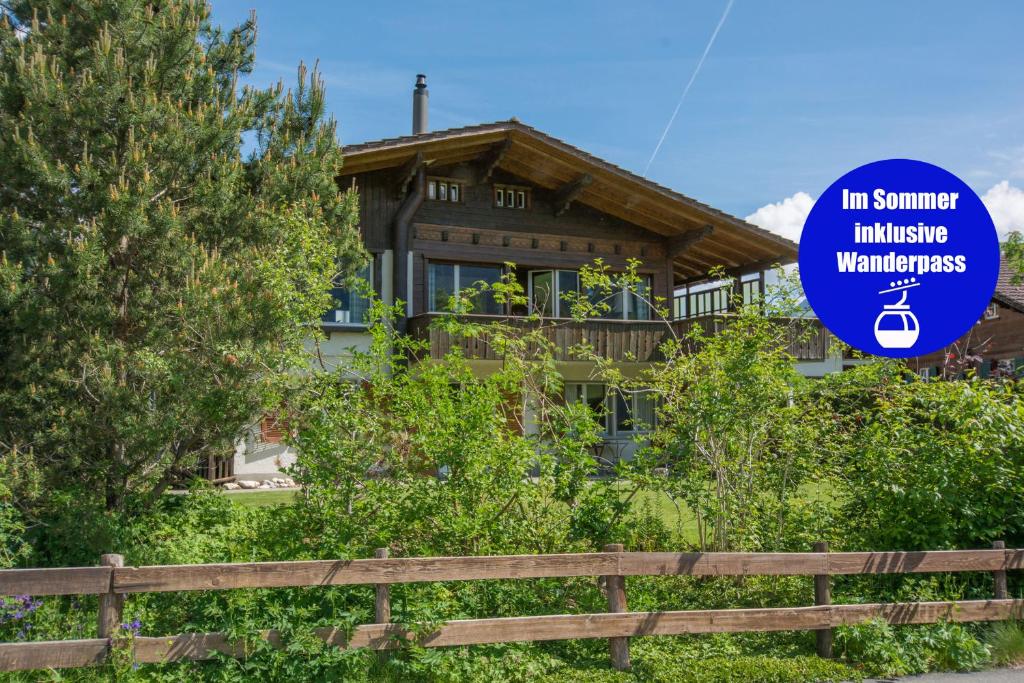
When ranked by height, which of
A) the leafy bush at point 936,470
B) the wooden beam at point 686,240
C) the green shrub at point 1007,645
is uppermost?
the wooden beam at point 686,240

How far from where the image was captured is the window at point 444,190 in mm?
19875

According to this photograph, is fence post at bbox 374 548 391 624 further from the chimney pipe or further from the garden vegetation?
the chimney pipe

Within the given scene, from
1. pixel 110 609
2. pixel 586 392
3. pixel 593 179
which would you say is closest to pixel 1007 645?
pixel 110 609

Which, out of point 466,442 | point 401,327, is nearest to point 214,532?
point 466,442

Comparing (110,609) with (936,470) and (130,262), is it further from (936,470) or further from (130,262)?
(936,470)

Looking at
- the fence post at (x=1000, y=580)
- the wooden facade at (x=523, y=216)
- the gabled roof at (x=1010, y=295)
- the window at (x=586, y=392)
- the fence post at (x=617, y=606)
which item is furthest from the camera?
the gabled roof at (x=1010, y=295)

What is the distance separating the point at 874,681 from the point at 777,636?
0.92 m

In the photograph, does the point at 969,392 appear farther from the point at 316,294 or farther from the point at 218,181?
the point at 218,181

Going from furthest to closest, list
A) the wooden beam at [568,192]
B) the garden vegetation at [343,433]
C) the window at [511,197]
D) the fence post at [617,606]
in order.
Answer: the window at [511,197] < the wooden beam at [568,192] < the garden vegetation at [343,433] < the fence post at [617,606]

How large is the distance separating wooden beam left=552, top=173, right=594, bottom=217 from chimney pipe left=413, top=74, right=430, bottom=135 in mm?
4190

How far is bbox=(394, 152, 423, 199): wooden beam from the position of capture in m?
18.7

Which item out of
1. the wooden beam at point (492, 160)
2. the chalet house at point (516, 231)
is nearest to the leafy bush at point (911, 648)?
the chalet house at point (516, 231)

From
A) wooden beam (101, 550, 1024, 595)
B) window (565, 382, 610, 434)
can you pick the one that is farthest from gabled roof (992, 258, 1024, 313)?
wooden beam (101, 550, 1024, 595)

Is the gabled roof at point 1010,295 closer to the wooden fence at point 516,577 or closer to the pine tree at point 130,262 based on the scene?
the wooden fence at point 516,577
